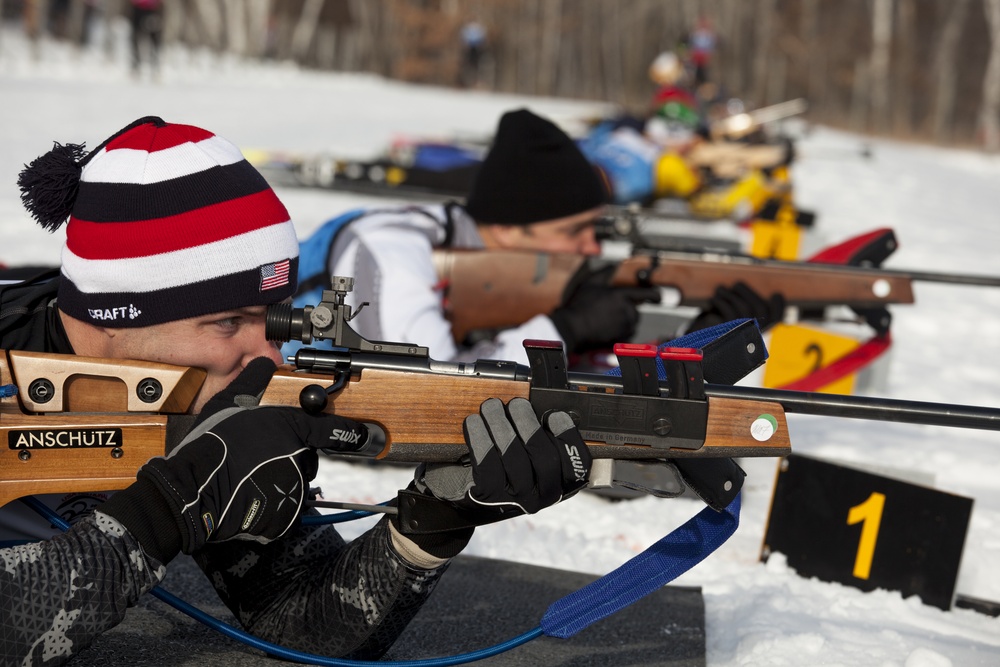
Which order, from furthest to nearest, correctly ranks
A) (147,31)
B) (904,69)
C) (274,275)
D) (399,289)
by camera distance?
(904,69)
(147,31)
(399,289)
(274,275)

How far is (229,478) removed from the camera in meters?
1.79

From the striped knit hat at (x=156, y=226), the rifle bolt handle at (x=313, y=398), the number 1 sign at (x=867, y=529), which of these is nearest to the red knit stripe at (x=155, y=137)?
the striped knit hat at (x=156, y=226)

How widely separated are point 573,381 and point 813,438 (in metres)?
2.95

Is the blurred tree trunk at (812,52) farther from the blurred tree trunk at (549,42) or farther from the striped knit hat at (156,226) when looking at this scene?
the striped knit hat at (156,226)

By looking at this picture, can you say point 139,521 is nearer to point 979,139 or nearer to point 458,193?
point 458,193

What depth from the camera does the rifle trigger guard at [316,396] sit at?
6.20 feet

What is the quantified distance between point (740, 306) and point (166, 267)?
256 centimetres

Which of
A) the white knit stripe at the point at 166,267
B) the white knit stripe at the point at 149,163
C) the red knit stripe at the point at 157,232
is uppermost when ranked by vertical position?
the white knit stripe at the point at 149,163

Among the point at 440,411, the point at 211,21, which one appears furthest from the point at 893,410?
the point at 211,21

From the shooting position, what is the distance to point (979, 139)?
106 feet

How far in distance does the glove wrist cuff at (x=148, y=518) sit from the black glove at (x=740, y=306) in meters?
2.63

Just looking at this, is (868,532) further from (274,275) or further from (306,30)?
(306,30)

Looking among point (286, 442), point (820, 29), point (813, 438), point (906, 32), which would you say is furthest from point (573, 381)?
point (820, 29)

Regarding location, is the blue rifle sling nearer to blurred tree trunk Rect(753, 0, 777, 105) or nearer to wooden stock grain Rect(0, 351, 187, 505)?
wooden stock grain Rect(0, 351, 187, 505)
